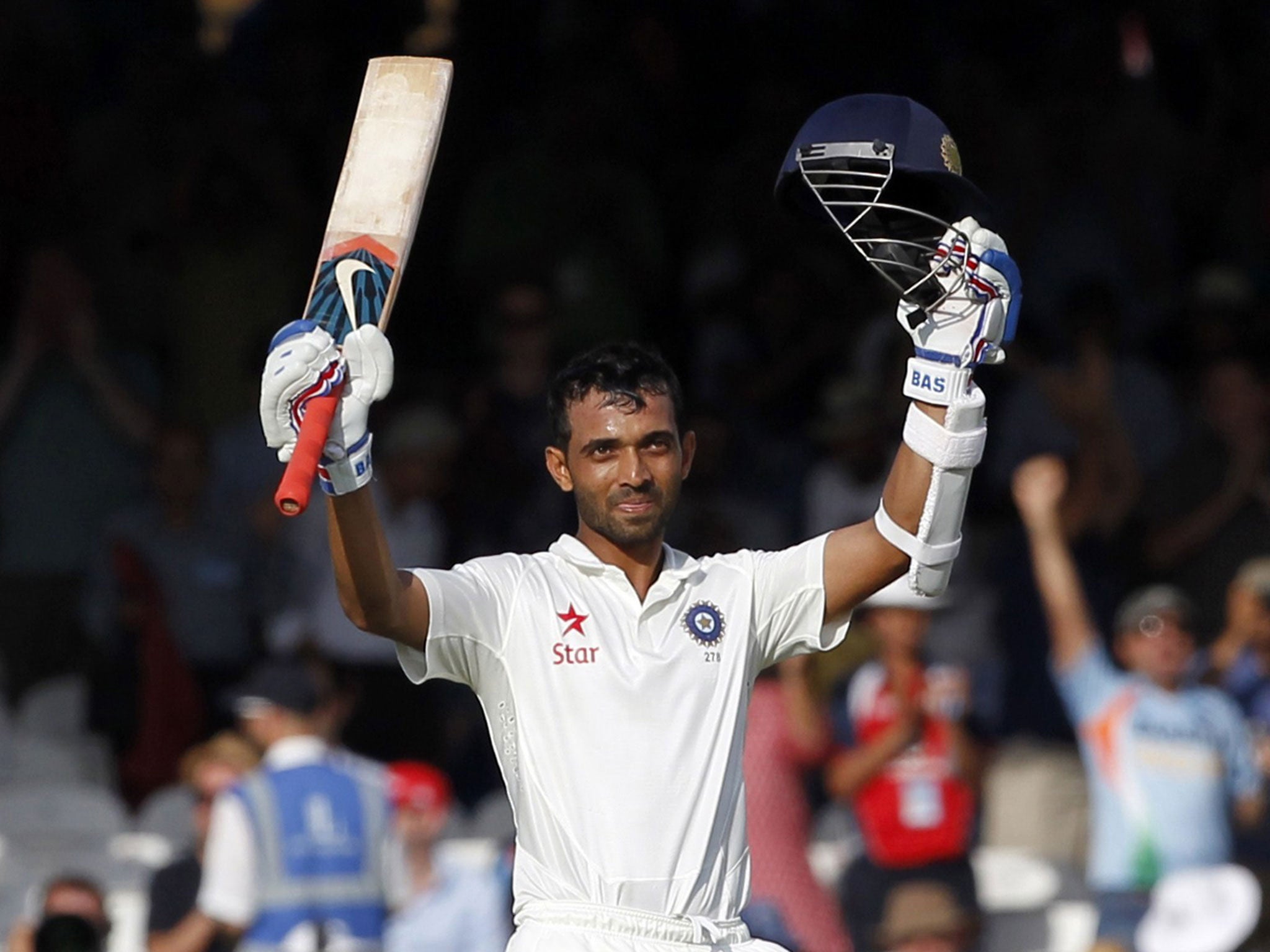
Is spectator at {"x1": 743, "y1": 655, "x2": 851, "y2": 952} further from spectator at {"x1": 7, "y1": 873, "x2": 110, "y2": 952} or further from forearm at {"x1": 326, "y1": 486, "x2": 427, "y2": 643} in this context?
forearm at {"x1": 326, "y1": 486, "x2": 427, "y2": 643}

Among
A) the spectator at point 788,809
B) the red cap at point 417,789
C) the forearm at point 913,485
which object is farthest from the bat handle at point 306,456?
the red cap at point 417,789

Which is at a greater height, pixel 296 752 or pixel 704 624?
pixel 296 752

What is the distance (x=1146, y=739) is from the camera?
734 centimetres

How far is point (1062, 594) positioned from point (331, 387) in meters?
4.08

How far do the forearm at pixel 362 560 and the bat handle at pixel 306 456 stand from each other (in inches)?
4.7

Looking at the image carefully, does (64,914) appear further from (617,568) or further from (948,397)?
(948,397)

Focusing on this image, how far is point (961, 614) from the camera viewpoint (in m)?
8.37

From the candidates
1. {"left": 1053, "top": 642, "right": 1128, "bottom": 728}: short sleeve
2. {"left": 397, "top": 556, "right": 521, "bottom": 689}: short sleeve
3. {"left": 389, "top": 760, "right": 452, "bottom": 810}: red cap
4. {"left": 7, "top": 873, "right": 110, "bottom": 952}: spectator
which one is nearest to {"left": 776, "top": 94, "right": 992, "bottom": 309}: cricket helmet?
{"left": 397, "top": 556, "right": 521, "bottom": 689}: short sleeve

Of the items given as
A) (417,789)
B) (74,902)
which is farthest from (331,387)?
(417,789)

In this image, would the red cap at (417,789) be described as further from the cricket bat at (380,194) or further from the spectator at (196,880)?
the cricket bat at (380,194)

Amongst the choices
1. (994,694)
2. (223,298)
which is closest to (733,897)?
(994,694)

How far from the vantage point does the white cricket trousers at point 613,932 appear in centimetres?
391

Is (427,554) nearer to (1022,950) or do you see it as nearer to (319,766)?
(319,766)

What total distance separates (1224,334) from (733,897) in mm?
5414
